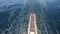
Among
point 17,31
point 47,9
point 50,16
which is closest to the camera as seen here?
point 17,31

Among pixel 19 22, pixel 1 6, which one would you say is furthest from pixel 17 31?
pixel 1 6

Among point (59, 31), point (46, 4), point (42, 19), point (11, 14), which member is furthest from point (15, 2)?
point (59, 31)

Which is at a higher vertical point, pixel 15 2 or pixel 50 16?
pixel 15 2

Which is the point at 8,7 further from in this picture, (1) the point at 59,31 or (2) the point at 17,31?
(1) the point at 59,31

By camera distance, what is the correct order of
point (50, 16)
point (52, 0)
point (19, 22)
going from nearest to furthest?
1. point (19, 22)
2. point (50, 16)
3. point (52, 0)

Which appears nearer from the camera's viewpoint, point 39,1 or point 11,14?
point 11,14

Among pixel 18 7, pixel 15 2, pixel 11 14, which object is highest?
pixel 15 2

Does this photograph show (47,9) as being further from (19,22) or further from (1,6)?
(1,6)
